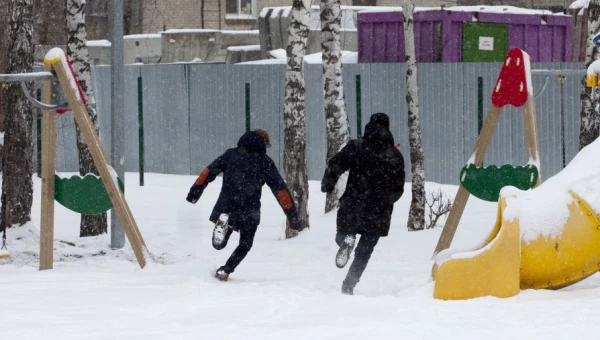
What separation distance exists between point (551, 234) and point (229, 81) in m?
11.3

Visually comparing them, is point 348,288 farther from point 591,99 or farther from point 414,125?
point 591,99

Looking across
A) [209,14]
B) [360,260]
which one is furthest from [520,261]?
[209,14]

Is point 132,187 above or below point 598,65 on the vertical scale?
below

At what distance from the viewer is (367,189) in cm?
825

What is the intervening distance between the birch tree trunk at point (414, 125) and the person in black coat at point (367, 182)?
13.0 feet

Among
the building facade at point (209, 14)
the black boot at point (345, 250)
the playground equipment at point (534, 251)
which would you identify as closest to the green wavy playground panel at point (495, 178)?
the black boot at point (345, 250)

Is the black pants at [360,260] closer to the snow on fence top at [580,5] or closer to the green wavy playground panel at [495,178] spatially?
the green wavy playground panel at [495,178]

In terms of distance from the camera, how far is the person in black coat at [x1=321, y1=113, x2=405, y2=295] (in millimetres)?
8227

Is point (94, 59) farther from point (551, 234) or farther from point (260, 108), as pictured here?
point (551, 234)

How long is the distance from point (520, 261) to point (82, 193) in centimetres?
430

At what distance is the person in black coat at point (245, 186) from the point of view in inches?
345

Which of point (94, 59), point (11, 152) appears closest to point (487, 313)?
point (11, 152)

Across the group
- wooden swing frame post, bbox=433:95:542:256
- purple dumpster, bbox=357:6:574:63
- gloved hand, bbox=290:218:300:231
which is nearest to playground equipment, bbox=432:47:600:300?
gloved hand, bbox=290:218:300:231

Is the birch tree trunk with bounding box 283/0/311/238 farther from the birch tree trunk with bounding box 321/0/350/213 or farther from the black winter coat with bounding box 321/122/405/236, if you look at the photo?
the black winter coat with bounding box 321/122/405/236
